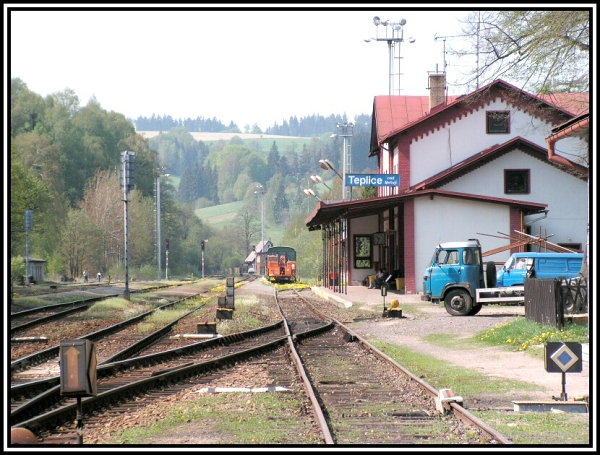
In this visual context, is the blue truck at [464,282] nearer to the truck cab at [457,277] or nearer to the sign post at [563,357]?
the truck cab at [457,277]

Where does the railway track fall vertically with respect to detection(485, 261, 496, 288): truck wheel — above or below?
below

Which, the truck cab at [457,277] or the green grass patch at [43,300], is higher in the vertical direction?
the truck cab at [457,277]

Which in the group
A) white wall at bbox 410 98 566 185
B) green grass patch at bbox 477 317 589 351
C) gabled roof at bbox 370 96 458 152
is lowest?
green grass patch at bbox 477 317 589 351

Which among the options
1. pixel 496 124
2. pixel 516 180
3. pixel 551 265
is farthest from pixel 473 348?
pixel 496 124

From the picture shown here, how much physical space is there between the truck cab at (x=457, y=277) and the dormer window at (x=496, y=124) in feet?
52.7

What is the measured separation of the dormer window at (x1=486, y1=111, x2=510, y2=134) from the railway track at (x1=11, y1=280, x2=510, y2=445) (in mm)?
24055

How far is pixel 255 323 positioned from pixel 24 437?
1735 cm

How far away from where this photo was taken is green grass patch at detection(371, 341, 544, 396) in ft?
39.9

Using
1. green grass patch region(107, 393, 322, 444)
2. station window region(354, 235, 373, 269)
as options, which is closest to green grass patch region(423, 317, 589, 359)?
green grass patch region(107, 393, 322, 444)

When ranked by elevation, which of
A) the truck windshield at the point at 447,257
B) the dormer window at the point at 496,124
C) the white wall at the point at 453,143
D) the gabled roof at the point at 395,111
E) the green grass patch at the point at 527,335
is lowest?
the green grass patch at the point at 527,335

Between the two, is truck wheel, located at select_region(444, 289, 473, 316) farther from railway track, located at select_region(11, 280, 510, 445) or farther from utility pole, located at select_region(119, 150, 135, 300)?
utility pole, located at select_region(119, 150, 135, 300)

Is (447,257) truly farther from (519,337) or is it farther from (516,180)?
(516,180)

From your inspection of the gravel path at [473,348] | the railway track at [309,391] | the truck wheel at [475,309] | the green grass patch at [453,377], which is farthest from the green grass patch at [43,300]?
the green grass patch at [453,377]

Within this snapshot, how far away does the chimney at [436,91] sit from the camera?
44156mm
